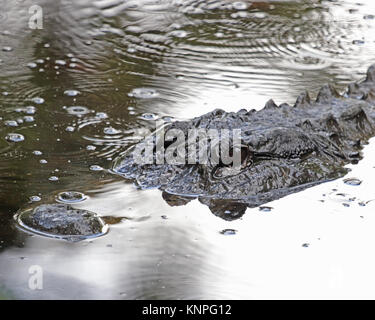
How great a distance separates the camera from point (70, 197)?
3990 mm

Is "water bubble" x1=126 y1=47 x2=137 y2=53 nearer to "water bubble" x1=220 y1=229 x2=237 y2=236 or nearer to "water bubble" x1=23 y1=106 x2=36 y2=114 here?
"water bubble" x1=23 y1=106 x2=36 y2=114

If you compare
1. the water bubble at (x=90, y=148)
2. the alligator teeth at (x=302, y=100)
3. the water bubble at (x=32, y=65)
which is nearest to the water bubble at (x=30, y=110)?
the water bubble at (x=90, y=148)

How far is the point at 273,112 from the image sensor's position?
459 cm

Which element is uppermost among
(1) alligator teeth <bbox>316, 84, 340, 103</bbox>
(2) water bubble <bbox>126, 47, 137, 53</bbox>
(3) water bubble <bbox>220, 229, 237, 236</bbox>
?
(1) alligator teeth <bbox>316, 84, 340, 103</bbox>

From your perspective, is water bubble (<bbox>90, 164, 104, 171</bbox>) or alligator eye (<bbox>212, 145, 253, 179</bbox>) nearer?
alligator eye (<bbox>212, 145, 253, 179</bbox>)

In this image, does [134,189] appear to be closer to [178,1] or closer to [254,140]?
[254,140]

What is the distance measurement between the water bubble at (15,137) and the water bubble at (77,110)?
19.3 inches

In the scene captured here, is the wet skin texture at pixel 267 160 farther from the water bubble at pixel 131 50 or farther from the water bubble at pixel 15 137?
the water bubble at pixel 131 50

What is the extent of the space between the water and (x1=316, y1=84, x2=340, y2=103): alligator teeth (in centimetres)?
40

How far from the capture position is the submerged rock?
3676mm

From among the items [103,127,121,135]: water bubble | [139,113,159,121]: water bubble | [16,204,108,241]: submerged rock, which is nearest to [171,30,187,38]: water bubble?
[139,113,159,121]: water bubble

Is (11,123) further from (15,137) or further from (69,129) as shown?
(69,129)

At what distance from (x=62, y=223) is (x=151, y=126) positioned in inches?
55.1

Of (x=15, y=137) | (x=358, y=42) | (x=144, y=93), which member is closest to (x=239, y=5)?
(x=358, y=42)
